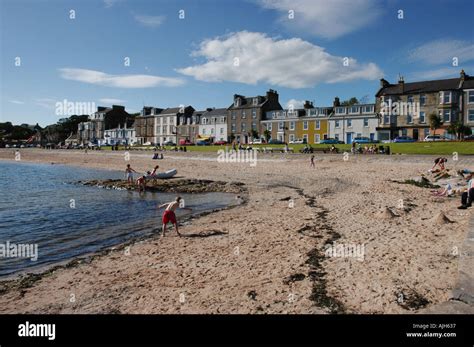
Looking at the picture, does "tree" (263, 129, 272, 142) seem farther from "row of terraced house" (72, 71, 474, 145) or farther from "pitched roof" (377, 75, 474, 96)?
"pitched roof" (377, 75, 474, 96)

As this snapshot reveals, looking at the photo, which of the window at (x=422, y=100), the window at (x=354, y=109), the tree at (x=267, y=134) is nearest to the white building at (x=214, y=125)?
the tree at (x=267, y=134)

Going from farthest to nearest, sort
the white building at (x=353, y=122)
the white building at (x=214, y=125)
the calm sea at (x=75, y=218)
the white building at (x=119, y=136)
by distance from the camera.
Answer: the white building at (x=119, y=136)
the white building at (x=214, y=125)
the white building at (x=353, y=122)
the calm sea at (x=75, y=218)

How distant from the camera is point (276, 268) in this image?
8.43 m

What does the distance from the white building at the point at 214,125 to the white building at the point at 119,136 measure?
30.4 metres

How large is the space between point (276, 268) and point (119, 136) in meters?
111

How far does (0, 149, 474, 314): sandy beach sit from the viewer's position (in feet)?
21.7

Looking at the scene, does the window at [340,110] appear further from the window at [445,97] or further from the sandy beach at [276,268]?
the sandy beach at [276,268]

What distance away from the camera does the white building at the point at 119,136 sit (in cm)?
10776

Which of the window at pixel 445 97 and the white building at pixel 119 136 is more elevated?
the window at pixel 445 97

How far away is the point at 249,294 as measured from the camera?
22.8 feet

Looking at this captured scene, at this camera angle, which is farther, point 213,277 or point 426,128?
point 426,128
